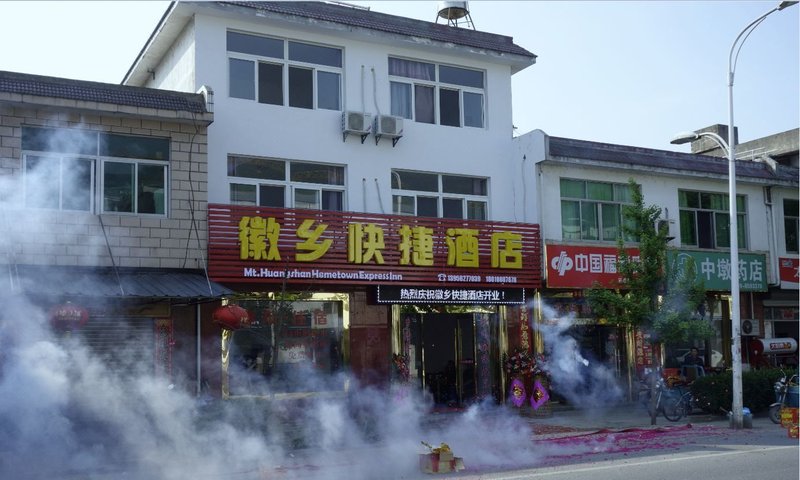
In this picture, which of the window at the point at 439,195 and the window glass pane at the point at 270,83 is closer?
the window glass pane at the point at 270,83

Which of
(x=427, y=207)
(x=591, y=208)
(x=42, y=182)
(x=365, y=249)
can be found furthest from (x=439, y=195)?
(x=42, y=182)

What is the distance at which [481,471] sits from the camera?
12.0 metres

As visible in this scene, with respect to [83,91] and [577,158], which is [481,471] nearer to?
[83,91]

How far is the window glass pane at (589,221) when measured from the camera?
2183 centimetres

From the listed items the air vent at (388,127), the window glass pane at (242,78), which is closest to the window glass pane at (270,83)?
the window glass pane at (242,78)

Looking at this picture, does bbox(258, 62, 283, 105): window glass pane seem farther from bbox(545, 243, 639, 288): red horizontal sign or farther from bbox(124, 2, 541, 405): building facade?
bbox(545, 243, 639, 288): red horizontal sign

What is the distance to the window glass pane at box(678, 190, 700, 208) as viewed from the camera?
23531mm

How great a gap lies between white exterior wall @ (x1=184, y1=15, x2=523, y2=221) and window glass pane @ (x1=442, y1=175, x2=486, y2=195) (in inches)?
9.3

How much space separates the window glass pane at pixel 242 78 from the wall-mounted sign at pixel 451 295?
4.97 m

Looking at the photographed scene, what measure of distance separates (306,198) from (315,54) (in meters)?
3.28

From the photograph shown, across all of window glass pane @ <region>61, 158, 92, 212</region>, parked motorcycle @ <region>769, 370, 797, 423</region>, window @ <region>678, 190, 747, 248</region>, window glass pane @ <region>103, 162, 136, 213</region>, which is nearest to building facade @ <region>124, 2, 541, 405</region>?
window glass pane @ <region>103, 162, 136, 213</region>

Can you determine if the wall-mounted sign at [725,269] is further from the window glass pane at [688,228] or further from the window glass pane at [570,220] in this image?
the window glass pane at [570,220]

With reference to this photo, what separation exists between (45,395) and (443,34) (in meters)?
12.7

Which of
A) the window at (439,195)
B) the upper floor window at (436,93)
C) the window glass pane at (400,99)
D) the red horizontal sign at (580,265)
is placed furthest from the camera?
the red horizontal sign at (580,265)
